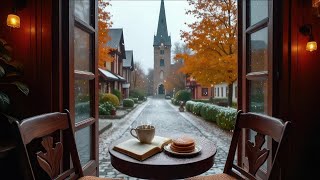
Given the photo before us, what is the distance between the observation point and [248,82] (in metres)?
2.67

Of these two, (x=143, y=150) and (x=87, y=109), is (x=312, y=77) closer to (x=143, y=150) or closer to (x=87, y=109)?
(x=143, y=150)

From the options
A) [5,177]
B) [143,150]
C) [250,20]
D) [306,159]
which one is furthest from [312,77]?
[5,177]

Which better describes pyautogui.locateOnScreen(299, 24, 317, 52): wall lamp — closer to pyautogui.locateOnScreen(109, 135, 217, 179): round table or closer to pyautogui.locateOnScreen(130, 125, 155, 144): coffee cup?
pyautogui.locateOnScreen(109, 135, 217, 179): round table

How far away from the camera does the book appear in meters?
1.70

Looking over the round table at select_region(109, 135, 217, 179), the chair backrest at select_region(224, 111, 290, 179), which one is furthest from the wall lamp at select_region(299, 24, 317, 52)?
the round table at select_region(109, 135, 217, 179)

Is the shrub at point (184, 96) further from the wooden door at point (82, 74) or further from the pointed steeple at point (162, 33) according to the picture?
the pointed steeple at point (162, 33)

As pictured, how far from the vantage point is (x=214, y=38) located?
994cm

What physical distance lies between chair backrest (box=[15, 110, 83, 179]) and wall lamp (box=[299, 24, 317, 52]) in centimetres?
203

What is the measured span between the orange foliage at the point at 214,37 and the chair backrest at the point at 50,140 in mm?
8207

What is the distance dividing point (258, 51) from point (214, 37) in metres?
7.59

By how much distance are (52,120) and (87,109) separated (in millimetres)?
937

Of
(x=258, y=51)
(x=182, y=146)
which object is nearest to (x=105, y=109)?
(x=258, y=51)

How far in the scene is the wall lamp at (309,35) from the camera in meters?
2.08

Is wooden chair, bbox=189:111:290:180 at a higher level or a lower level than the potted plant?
lower
